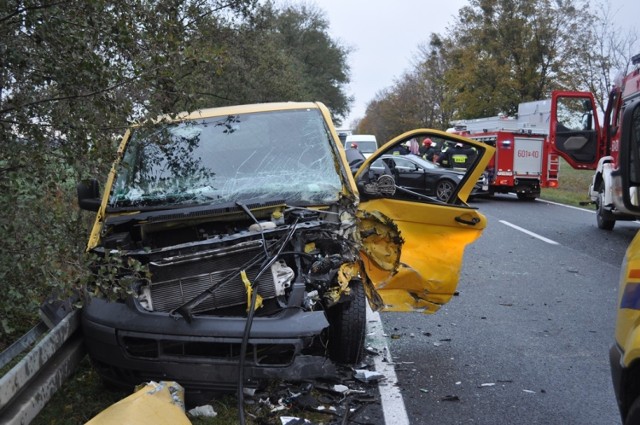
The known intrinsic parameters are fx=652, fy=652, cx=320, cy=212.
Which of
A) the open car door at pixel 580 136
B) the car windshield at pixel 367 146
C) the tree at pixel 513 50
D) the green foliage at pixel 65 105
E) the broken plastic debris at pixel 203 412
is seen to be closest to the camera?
the green foliage at pixel 65 105

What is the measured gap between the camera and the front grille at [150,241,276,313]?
13.0ft

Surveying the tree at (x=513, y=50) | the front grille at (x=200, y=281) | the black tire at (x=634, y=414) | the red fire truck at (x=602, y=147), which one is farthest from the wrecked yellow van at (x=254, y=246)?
the tree at (x=513, y=50)

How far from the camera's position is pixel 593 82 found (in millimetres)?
31078

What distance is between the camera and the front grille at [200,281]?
3951mm

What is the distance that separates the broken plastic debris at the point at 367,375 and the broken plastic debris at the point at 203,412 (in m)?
1.15

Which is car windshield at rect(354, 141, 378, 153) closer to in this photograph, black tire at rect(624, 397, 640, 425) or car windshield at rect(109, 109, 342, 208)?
car windshield at rect(109, 109, 342, 208)

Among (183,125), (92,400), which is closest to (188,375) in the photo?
(92,400)

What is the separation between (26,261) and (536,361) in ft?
12.6

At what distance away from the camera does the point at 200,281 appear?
4.00 metres

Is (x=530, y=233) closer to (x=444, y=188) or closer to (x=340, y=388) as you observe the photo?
(x=444, y=188)

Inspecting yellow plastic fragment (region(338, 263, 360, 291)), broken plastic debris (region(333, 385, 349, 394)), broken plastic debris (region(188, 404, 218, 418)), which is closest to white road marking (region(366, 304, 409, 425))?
broken plastic debris (region(333, 385, 349, 394))

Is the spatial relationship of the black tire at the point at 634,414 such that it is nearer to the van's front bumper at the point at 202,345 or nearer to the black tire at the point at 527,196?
the van's front bumper at the point at 202,345

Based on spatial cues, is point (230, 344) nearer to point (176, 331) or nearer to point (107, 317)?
point (176, 331)

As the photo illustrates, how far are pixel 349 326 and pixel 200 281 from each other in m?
1.18
